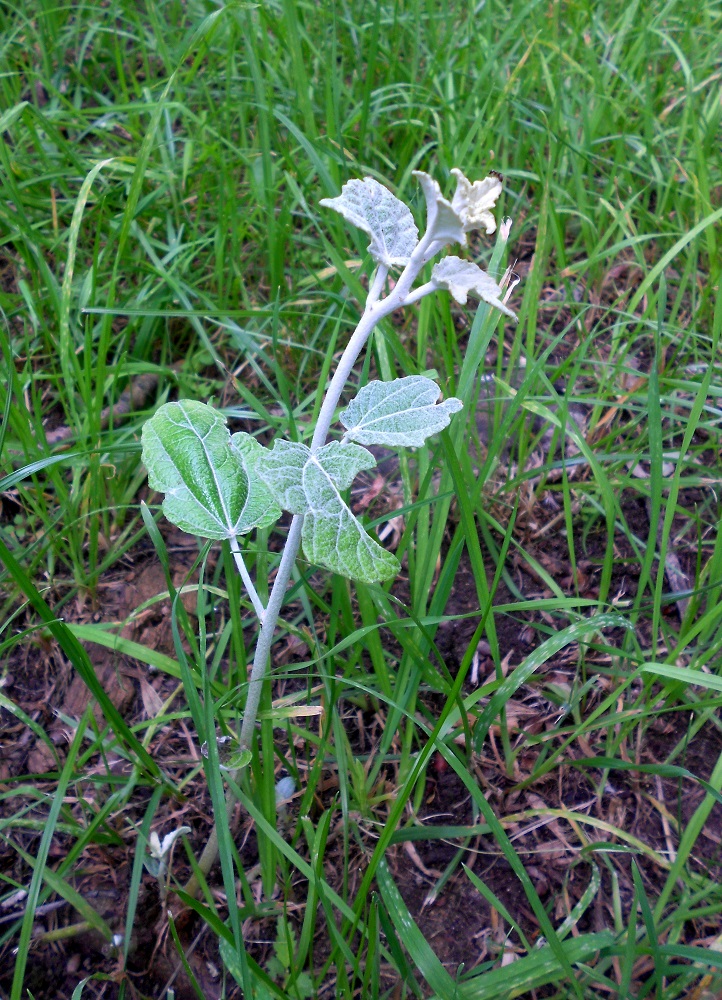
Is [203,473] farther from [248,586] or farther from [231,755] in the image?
[231,755]

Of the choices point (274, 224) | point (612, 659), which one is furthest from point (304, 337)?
point (612, 659)

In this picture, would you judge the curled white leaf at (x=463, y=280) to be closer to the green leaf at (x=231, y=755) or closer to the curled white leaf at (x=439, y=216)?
the curled white leaf at (x=439, y=216)

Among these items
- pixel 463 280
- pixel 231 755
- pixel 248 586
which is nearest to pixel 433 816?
pixel 231 755

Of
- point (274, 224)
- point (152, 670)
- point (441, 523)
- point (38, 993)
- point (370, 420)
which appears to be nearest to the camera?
point (370, 420)

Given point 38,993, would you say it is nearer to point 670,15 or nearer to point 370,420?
point 370,420

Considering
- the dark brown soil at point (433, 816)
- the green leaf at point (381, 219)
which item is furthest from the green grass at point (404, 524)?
the green leaf at point (381, 219)

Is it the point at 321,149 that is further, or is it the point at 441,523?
the point at 321,149

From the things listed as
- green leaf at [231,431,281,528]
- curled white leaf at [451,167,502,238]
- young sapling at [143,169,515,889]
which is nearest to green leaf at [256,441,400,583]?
young sapling at [143,169,515,889]
